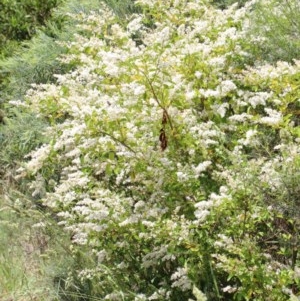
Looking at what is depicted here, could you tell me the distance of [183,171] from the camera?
114 inches

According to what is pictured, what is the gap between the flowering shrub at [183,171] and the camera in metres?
2.71

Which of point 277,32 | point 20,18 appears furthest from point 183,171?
point 20,18

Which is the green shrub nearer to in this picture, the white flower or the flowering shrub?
the flowering shrub

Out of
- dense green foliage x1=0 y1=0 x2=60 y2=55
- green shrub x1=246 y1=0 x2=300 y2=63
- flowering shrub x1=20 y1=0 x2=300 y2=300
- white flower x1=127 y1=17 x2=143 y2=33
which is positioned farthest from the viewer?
dense green foliage x1=0 y1=0 x2=60 y2=55

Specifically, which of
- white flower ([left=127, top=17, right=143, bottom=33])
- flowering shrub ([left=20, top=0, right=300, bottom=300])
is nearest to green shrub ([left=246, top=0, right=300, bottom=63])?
flowering shrub ([left=20, top=0, right=300, bottom=300])

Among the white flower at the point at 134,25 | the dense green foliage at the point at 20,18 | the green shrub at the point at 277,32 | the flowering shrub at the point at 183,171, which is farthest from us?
the dense green foliage at the point at 20,18

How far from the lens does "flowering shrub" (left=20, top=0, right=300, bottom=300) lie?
2.71m

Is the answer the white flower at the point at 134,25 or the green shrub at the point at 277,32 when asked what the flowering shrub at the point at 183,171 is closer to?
the white flower at the point at 134,25

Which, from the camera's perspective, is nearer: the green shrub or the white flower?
the white flower

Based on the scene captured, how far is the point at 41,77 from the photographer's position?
589 cm

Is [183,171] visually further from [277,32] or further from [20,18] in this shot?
[20,18]

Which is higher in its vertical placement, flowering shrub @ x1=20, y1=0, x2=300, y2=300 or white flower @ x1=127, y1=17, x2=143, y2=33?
white flower @ x1=127, y1=17, x2=143, y2=33

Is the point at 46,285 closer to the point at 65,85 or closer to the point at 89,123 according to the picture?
the point at 65,85

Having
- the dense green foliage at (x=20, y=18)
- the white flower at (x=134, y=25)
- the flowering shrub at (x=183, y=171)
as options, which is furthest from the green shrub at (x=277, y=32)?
the dense green foliage at (x=20, y=18)
